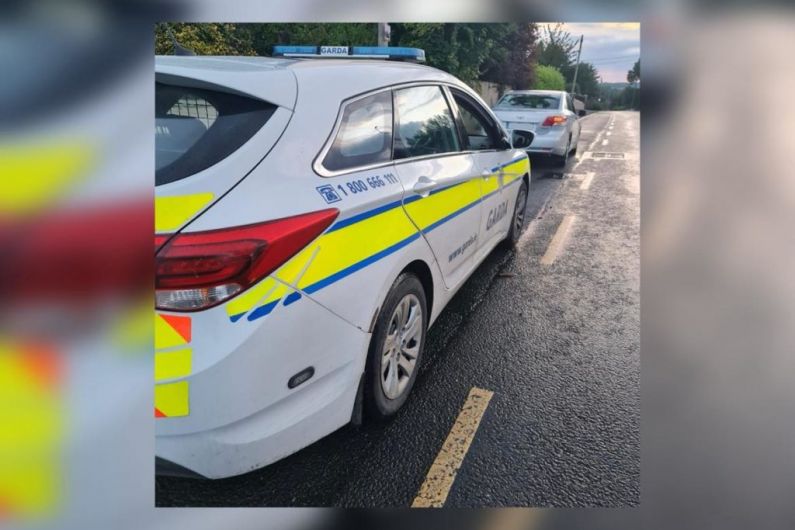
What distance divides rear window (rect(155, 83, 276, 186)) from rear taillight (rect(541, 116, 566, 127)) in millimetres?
2757

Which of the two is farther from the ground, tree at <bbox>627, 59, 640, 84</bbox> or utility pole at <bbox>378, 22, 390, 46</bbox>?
utility pole at <bbox>378, 22, 390, 46</bbox>

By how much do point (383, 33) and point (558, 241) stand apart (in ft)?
8.49

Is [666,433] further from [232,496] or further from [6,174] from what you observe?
[6,174]

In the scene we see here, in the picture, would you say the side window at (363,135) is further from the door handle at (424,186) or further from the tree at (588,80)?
the tree at (588,80)

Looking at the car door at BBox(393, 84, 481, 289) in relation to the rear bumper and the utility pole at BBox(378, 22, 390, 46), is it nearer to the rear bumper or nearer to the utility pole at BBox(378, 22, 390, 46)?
the utility pole at BBox(378, 22, 390, 46)

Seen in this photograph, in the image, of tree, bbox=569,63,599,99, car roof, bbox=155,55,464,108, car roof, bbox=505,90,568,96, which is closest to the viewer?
car roof, bbox=155,55,464,108

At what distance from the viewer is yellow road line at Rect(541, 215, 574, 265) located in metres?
3.85

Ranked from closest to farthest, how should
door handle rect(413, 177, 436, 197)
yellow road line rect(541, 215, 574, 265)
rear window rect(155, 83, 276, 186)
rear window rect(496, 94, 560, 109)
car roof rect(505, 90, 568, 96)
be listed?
rear window rect(155, 83, 276, 186) < door handle rect(413, 177, 436, 197) < car roof rect(505, 90, 568, 96) < rear window rect(496, 94, 560, 109) < yellow road line rect(541, 215, 574, 265)

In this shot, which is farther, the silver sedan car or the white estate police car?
the silver sedan car

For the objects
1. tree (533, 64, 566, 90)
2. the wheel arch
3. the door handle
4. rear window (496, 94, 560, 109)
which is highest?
rear window (496, 94, 560, 109)

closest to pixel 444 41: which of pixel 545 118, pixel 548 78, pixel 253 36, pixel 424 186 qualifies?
pixel 548 78

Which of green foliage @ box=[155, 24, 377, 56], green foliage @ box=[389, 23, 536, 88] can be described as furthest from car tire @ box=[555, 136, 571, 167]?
green foliage @ box=[155, 24, 377, 56]

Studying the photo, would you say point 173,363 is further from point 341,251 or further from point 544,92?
point 544,92

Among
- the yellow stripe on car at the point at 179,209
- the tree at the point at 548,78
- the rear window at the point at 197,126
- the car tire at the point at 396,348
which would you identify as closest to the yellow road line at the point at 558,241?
the tree at the point at 548,78
